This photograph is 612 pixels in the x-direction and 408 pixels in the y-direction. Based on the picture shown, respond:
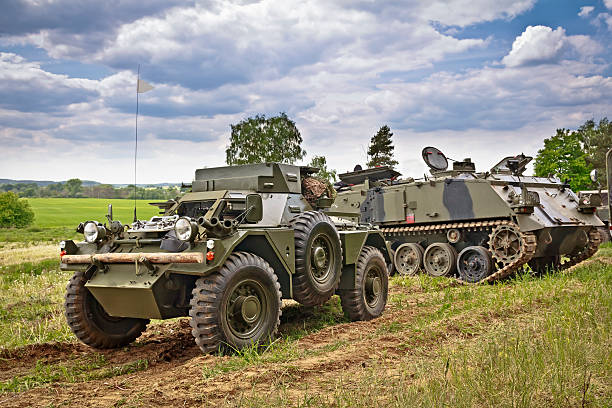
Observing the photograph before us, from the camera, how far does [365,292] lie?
8734 mm

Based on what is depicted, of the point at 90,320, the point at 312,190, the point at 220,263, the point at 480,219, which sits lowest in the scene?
the point at 90,320

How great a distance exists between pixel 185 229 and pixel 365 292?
3662 millimetres

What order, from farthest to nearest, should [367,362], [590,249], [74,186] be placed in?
1. [74,186]
2. [590,249]
3. [367,362]

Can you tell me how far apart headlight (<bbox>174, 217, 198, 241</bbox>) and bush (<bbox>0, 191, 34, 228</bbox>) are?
202ft

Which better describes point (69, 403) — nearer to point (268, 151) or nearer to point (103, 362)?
point (103, 362)

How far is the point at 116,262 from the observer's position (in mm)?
6324

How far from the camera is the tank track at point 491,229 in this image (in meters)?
12.2

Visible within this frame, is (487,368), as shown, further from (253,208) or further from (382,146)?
(382,146)

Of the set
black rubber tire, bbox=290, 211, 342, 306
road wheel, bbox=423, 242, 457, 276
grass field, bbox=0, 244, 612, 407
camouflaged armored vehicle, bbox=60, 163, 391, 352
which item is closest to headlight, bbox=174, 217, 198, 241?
camouflaged armored vehicle, bbox=60, 163, 391, 352

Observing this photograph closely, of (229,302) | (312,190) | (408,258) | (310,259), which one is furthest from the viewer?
(408,258)

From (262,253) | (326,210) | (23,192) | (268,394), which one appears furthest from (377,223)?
(23,192)

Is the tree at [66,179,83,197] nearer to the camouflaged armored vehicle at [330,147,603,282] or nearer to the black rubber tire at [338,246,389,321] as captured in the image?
the camouflaged armored vehicle at [330,147,603,282]

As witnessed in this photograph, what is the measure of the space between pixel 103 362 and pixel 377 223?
10.5m

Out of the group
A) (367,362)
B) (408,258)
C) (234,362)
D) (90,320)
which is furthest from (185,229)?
(408,258)
